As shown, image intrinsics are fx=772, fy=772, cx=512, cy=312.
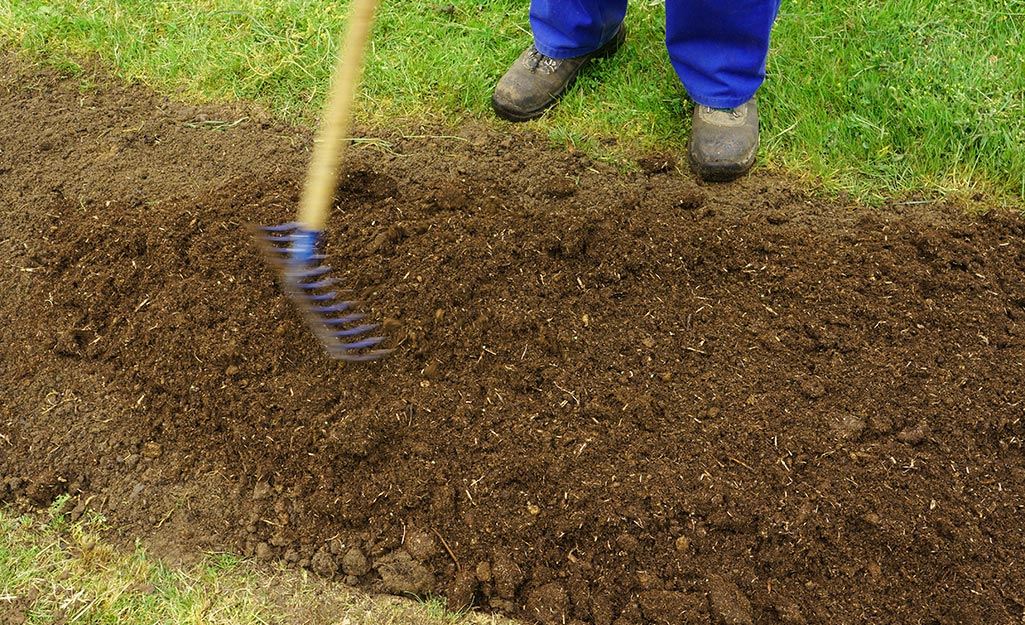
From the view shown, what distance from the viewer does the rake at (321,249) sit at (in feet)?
6.56

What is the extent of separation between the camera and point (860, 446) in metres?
2.26

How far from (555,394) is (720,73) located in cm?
147

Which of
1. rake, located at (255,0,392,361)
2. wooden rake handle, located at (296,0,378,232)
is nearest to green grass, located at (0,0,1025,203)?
rake, located at (255,0,392,361)

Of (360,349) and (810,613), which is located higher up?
(360,349)

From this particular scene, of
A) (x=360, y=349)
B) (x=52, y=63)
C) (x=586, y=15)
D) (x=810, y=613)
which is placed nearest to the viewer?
(x=810, y=613)

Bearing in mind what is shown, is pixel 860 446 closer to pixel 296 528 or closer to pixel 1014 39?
pixel 296 528

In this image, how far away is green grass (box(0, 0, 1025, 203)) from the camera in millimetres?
3070

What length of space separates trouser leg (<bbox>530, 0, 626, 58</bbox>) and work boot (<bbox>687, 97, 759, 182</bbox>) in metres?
0.57

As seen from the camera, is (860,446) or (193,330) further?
(193,330)

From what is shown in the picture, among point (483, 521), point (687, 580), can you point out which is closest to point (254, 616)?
point (483, 521)

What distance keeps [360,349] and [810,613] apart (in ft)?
4.91

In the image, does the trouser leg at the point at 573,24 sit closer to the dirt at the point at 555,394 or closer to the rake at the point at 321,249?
the dirt at the point at 555,394

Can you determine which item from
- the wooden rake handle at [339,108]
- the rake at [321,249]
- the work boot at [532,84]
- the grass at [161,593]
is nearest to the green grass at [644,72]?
the work boot at [532,84]

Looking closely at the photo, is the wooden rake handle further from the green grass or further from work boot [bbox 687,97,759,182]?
work boot [bbox 687,97,759,182]
